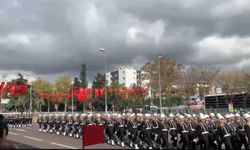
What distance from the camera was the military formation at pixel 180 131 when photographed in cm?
1662

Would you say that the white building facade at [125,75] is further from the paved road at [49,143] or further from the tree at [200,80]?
the paved road at [49,143]

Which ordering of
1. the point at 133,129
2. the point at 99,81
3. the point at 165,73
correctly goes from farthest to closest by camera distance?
the point at 99,81
the point at 165,73
the point at 133,129

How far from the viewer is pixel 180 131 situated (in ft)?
59.1

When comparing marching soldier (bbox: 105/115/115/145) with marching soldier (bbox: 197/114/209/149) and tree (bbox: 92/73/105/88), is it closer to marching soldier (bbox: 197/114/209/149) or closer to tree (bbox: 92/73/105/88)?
marching soldier (bbox: 197/114/209/149)

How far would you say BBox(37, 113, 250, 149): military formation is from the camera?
16.6m

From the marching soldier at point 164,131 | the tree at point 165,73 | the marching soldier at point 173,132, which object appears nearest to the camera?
the marching soldier at point 173,132

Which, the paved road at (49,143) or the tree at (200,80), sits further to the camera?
the tree at (200,80)

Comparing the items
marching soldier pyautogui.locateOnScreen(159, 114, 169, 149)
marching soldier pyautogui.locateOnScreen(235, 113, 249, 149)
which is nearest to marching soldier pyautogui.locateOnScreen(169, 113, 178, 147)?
marching soldier pyautogui.locateOnScreen(159, 114, 169, 149)

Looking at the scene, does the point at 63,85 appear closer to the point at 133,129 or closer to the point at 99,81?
the point at 99,81

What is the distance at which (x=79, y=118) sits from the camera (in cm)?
2833

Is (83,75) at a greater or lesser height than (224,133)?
greater

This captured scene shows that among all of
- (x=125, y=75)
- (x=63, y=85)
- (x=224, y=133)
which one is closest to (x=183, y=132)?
(x=224, y=133)

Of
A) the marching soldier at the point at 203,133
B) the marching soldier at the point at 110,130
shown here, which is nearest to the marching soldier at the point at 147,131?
the marching soldier at the point at 203,133

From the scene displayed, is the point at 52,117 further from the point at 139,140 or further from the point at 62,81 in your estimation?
the point at 62,81
